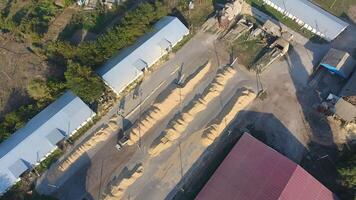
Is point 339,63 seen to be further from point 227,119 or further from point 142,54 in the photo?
point 142,54

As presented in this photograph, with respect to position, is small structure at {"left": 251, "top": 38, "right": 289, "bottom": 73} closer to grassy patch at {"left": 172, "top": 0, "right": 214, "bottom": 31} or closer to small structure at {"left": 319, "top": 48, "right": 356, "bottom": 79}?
small structure at {"left": 319, "top": 48, "right": 356, "bottom": 79}

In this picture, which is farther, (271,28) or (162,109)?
(271,28)

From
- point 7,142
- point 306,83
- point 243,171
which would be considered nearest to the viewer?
point 243,171

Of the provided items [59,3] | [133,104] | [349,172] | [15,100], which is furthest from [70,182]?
[349,172]

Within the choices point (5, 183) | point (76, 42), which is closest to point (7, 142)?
point (5, 183)

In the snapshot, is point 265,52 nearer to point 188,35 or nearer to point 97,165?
point 188,35

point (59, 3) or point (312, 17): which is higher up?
point (312, 17)

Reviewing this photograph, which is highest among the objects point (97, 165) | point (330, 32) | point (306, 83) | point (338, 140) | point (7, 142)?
point (330, 32)
